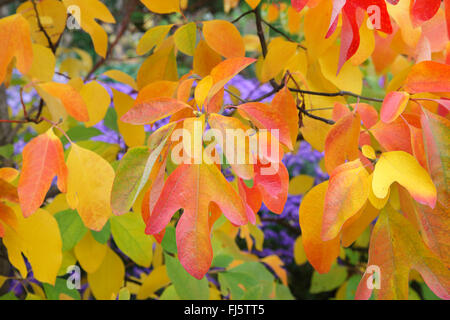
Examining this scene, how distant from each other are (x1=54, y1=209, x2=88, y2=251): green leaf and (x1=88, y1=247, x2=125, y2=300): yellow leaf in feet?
0.28

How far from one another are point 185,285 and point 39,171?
0.33 metres

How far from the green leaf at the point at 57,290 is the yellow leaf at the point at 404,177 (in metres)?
0.54

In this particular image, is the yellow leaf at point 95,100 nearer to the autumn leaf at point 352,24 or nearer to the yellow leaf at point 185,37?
the yellow leaf at point 185,37

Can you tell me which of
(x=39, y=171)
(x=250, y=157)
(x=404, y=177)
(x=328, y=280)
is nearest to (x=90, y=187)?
(x=39, y=171)

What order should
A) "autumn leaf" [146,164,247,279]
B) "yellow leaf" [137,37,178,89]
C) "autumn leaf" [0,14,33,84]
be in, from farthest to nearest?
1. "yellow leaf" [137,37,178,89]
2. "autumn leaf" [0,14,33,84]
3. "autumn leaf" [146,164,247,279]

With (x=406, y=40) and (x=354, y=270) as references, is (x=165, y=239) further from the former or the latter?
(x=354, y=270)

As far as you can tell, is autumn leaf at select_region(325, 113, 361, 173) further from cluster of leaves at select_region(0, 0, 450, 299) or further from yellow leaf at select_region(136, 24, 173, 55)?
yellow leaf at select_region(136, 24, 173, 55)

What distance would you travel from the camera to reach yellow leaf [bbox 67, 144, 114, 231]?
0.38m

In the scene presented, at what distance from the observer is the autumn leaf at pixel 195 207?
31 centimetres

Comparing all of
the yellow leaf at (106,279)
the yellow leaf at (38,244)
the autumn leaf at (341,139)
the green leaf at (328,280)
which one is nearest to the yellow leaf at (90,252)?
the yellow leaf at (106,279)

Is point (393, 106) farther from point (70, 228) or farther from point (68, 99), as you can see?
point (70, 228)

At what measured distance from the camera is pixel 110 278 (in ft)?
2.11

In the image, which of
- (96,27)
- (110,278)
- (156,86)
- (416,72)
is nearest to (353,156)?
(416,72)

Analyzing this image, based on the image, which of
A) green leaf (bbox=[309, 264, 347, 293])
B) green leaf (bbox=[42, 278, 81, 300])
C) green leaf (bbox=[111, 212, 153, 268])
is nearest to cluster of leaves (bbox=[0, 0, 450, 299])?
green leaf (bbox=[111, 212, 153, 268])
